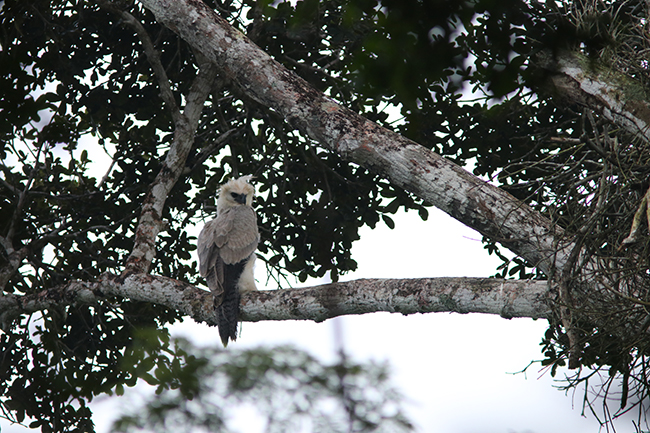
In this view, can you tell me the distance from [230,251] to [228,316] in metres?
0.90

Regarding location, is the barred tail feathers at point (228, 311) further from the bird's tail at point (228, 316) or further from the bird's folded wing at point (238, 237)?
the bird's folded wing at point (238, 237)

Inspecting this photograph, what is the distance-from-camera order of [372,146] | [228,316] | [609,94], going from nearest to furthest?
[609,94], [372,146], [228,316]

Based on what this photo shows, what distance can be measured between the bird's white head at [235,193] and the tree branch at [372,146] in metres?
1.82

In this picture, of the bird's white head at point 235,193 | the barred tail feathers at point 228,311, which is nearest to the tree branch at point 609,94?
the barred tail feathers at point 228,311

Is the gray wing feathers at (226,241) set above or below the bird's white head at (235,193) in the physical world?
below

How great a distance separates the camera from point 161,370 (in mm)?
2912

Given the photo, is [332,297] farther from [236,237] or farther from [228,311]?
[236,237]

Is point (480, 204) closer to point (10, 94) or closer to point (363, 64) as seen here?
point (363, 64)

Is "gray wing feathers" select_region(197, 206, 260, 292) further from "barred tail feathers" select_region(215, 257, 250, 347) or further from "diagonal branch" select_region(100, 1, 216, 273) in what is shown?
"diagonal branch" select_region(100, 1, 216, 273)

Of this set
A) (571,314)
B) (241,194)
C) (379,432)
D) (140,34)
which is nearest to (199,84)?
(140,34)

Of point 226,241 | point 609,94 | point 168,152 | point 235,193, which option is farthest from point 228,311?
point 609,94

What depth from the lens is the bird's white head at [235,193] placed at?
6.11m

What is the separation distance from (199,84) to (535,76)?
4.83 metres

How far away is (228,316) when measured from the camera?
186 inches
